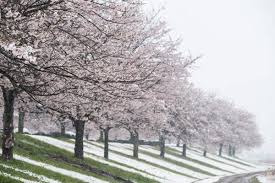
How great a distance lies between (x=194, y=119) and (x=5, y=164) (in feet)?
176

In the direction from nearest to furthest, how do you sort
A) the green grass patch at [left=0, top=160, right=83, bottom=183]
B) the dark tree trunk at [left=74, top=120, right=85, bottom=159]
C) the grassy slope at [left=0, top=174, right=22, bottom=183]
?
the grassy slope at [left=0, top=174, right=22, bottom=183]
the green grass patch at [left=0, top=160, right=83, bottom=183]
the dark tree trunk at [left=74, top=120, right=85, bottom=159]

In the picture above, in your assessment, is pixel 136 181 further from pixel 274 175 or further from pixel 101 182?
pixel 274 175

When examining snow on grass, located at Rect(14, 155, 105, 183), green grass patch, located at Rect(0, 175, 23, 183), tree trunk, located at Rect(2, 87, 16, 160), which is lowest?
snow on grass, located at Rect(14, 155, 105, 183)

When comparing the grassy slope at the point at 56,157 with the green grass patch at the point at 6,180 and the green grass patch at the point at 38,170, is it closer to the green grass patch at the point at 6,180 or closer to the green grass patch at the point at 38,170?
the green grass patch at the point at 38,170

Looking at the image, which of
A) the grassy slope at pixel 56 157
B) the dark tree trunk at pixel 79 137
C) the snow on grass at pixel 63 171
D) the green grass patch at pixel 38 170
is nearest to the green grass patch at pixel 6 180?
the green grass patch at pixel 38 170

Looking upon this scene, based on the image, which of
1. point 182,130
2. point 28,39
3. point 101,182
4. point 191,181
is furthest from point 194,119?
point 28,39

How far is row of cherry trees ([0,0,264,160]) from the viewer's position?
1530 centimetres

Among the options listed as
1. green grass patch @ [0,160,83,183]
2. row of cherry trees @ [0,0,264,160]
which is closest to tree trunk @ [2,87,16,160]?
row of cherry trees @ [0,0,264,160]

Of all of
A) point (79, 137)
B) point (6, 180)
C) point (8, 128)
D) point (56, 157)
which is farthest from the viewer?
point (79, 137)

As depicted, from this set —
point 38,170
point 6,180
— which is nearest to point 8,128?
point 38,170

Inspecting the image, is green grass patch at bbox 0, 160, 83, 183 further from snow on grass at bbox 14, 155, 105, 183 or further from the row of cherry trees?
snow on grass at bbox 14, 155, 105, 183

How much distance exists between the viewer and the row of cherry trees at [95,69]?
1530cm

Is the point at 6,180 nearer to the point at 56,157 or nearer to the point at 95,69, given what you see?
the point at 95,69

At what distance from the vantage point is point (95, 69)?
1925cm
